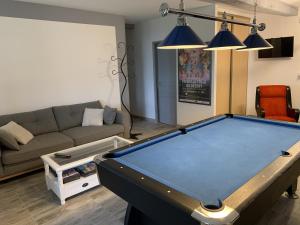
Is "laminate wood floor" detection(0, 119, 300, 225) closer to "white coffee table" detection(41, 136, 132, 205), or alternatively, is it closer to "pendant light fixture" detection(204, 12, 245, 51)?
"white coffee table" detection(41, 136, 132, 205)

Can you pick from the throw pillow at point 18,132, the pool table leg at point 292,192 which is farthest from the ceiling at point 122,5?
the pool table leg at point 292,192

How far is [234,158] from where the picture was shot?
1.73 meters

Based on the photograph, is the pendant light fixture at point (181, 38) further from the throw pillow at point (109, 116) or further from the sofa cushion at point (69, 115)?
the sofa cushion at point (69, 115)

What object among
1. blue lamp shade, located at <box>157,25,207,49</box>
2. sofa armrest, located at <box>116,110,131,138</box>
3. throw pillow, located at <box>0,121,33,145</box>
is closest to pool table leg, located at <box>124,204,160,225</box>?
blue lamp shade, located at <box>157,25,207,49</box>

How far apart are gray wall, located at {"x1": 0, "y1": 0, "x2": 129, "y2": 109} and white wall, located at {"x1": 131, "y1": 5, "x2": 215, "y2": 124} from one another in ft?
2.54

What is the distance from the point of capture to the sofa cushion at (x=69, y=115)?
3.99 meters

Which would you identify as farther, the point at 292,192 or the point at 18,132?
the point at 18,132

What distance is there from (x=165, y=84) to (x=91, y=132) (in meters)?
2.59

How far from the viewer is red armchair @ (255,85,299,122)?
4297 mm

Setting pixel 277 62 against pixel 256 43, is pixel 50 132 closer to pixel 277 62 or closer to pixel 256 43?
pixel 256 43

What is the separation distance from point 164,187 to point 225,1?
104 inches

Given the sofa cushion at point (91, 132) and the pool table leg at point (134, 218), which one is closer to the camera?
the pool table leg at point (134, 218)

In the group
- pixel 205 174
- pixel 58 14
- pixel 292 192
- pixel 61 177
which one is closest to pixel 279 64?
pixel 292 192

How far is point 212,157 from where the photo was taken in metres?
1.77
